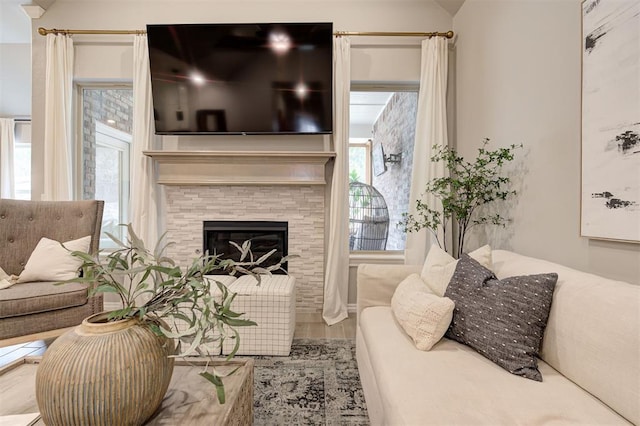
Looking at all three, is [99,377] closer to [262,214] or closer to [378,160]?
[262,214]

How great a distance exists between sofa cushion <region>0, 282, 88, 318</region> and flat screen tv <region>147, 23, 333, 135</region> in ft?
5.03

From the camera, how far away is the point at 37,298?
1.83 m

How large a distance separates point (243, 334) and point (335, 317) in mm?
965

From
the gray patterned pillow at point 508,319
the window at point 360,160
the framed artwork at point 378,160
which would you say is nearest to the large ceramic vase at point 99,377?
the gray patterned pillow at point 508,319

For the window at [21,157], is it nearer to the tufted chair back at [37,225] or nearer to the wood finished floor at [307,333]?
the tufted chair back at [37,225]

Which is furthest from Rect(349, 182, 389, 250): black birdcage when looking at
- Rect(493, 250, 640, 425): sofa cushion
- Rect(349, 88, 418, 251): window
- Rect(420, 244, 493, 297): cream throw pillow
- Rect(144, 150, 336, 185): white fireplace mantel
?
Rect(493, 250, 640, 425): sofa cushion

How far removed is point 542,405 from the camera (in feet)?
2.98

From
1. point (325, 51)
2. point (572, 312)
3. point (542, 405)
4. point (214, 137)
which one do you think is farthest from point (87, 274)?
point (325, 51)

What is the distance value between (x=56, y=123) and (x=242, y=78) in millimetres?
1788

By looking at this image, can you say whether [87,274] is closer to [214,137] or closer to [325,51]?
[214,137]

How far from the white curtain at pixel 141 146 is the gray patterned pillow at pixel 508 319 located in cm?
267

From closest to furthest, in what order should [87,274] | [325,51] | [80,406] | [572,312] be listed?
[80,406]
[87,274]
[572,312]
[325,51]

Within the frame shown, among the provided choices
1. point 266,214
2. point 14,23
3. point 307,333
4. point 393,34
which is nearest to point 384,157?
point 393,34

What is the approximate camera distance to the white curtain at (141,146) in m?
2.86
